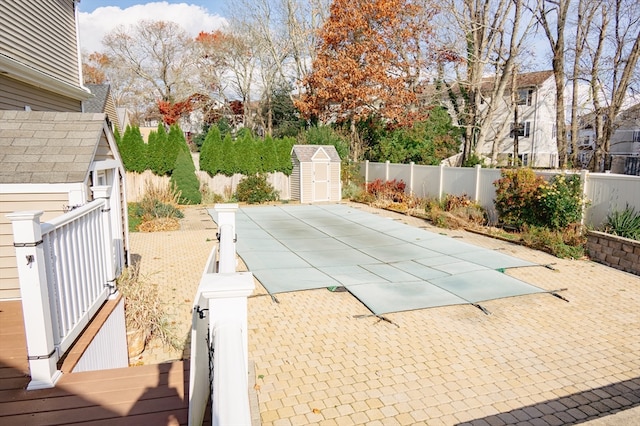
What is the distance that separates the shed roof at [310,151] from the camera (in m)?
19.1

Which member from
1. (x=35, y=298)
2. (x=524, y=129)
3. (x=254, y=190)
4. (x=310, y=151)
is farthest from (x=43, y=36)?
(x=524, y=129)

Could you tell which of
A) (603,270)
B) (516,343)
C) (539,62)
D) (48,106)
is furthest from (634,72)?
(48,106)

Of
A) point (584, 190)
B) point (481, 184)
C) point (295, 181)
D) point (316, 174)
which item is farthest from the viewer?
point (295, 181)

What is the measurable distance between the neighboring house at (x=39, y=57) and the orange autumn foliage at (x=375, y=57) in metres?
13.0

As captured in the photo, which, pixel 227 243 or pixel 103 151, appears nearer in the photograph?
pixel 227 243

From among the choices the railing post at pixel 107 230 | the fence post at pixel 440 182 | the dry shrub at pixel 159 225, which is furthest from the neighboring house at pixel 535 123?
the railing post at pixel 107 230

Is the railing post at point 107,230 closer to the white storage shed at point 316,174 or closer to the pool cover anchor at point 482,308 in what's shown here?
the pool cover anchor at point 482,308

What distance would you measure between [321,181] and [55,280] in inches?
650

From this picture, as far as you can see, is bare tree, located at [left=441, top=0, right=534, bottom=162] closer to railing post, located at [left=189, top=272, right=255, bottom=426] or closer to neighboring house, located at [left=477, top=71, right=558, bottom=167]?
neighboring house, located at [left=477, top=71, right=558, bottom=167]

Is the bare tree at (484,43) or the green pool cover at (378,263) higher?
the bare tree at (484,43)

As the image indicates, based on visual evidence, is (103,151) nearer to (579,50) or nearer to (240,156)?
(240,156)

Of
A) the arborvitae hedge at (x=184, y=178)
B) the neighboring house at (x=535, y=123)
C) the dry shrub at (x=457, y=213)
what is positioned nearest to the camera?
the dry shrub at (x=457, y=213)

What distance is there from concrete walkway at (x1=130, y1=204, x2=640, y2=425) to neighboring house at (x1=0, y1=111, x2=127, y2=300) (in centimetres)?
196

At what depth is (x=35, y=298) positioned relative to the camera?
2.67 metres
